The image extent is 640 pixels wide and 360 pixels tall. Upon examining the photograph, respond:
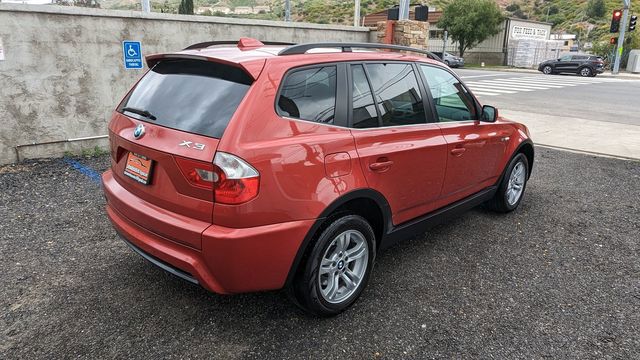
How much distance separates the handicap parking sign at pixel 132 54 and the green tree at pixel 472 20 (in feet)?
129

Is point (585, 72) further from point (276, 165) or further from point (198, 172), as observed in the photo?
point (198, 172)

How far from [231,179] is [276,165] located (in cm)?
25

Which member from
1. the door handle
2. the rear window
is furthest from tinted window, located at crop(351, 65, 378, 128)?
the rear window

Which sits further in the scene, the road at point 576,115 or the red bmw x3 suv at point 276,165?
the road at point 576,115

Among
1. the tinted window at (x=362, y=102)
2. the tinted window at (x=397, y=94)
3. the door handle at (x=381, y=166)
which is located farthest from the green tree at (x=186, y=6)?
the door handle at (x=381, y=166)

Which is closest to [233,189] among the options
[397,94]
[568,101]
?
[397,94]

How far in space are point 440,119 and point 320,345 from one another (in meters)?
1.98

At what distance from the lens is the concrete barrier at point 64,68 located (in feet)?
19.1

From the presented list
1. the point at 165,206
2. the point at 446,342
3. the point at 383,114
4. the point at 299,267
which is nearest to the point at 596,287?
the point at 446,342

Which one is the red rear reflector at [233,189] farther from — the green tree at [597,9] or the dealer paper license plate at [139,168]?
the green tree at [597,9]

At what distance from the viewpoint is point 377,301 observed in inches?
122

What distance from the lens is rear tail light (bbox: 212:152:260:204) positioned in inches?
89.5

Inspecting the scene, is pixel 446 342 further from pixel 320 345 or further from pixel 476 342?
pixel 320 345

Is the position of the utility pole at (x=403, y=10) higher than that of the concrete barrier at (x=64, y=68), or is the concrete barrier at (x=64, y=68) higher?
the utility pole at (x=403, y=10)
